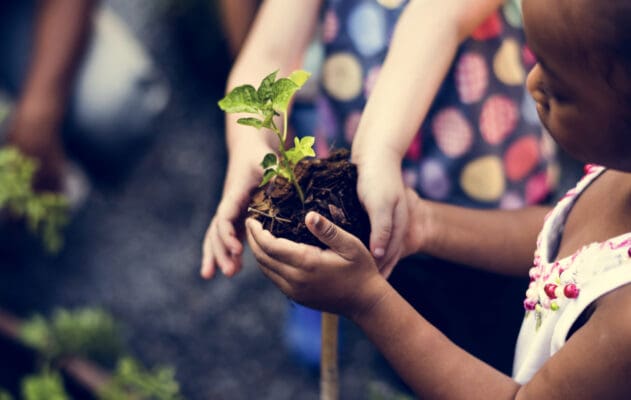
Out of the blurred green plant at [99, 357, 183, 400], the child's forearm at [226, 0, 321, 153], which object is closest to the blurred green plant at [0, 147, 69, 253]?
the blurred green plant at [99, 357, 183, 400]

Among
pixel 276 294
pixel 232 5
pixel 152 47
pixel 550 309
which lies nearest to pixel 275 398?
pixel 276 294

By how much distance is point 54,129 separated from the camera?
144 centimetres

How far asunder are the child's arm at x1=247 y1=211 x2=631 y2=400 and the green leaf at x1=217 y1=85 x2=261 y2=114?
0.30ft

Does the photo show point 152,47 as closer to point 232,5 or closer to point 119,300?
point 119,300

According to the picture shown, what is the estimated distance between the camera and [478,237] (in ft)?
2.41

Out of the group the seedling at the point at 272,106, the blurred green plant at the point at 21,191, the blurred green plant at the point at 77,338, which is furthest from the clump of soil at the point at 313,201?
the blurred green plant at the point at 77,338

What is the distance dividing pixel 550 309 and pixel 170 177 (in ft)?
4.45

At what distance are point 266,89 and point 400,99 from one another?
0.60 ft

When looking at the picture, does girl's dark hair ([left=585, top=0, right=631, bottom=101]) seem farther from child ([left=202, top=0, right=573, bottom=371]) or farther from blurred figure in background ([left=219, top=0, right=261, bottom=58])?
blurred figure in background ([left=219, top=0, right=261, bottom=58])

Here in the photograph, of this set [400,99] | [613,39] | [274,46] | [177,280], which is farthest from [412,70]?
[177,280]

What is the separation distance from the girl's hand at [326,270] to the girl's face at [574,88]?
177 mm

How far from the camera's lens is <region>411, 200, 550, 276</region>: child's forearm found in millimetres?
717

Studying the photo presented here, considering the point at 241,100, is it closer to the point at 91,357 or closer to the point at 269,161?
the point at 269,161

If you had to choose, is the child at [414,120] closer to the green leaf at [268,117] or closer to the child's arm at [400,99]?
the child's arm at [400,99]
